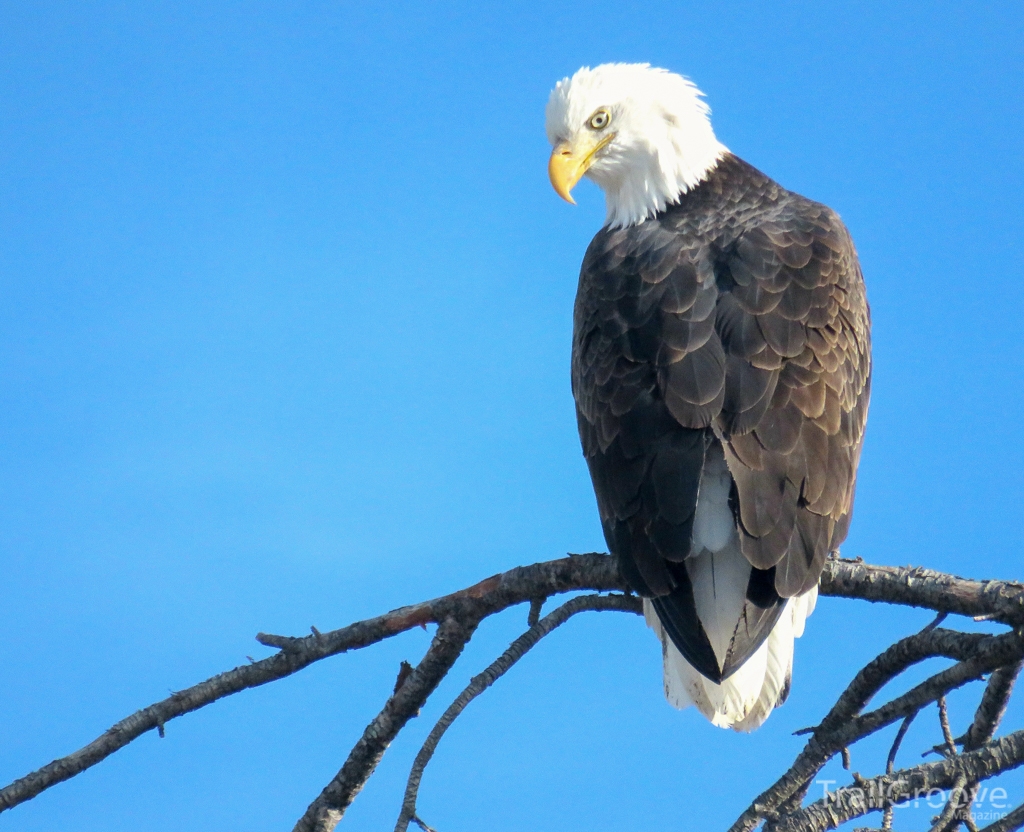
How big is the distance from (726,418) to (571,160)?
218cm

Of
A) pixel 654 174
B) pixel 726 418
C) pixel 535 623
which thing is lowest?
pixel 535 623

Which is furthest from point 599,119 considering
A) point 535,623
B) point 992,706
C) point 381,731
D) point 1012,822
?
point 1012,822

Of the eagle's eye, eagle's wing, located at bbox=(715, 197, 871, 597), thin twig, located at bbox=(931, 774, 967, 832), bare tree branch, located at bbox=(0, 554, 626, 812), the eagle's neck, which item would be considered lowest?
thin twig, located at bbox=(931, 774, 967, 832)

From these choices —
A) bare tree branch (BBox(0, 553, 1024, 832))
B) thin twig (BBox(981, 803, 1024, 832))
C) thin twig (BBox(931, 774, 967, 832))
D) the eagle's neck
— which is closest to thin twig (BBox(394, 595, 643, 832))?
Result: bare tree branch (BBox(0, 553, 1024, 832))

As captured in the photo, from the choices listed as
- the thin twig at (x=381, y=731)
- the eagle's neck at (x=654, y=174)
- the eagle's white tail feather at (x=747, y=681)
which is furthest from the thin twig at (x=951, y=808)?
the eagle's neck at (x=654, y=174)

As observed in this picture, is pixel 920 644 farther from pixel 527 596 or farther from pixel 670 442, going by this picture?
pixel 527 596

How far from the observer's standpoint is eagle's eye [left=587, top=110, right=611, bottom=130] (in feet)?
19.5

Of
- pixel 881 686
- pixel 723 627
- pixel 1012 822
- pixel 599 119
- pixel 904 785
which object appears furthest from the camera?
pixel 599 119

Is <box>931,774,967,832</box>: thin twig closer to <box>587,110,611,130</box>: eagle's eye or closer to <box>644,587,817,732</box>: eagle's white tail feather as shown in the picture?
<box>644,587,817,732</box>: eagle's white tail feather

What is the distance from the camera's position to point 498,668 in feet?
13.1

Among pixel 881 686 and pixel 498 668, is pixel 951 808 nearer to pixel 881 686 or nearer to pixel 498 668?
pixel 881 686

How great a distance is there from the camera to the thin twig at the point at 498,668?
11.8ft

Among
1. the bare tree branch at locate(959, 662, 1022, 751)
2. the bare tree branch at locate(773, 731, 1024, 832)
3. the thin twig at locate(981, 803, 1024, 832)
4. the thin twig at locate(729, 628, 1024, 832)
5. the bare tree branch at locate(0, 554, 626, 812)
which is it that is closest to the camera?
the thin twig at locate(981, 803, 1024, 832)

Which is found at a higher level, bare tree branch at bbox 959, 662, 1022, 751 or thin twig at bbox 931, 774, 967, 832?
bare tree branch at bbox 959, 662, 1022, 751
